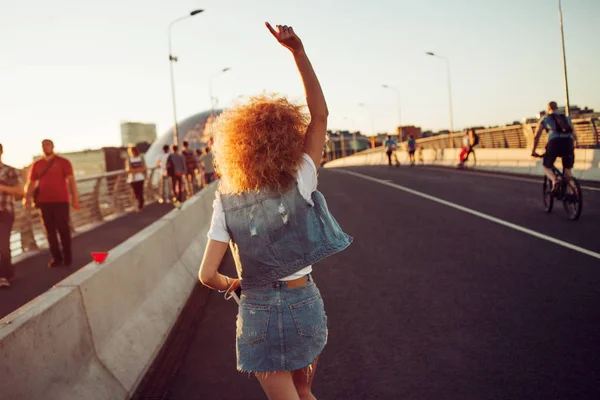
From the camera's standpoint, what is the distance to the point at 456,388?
13.3ft

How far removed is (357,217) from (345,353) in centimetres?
864

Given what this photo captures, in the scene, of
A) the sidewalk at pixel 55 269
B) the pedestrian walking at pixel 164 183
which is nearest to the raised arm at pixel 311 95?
the sidewalk at pixel 55 269

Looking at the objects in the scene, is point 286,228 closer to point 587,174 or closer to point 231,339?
point 231,339

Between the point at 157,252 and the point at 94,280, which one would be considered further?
the point at 157,252

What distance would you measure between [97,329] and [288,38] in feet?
8.27

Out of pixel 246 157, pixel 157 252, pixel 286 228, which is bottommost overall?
pixel 157 252

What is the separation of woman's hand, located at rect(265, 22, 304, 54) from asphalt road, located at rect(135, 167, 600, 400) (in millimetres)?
2401

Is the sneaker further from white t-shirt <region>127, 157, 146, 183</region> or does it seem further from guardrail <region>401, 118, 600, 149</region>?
guardrail <region>401, 118, 600, 149</region>

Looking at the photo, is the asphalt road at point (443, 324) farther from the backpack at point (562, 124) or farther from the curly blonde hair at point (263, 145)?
the curly blonde hair at point (263, 145)

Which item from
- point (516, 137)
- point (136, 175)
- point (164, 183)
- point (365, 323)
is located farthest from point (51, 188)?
point (516, 137)

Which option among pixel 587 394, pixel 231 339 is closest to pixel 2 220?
pixel 231 339

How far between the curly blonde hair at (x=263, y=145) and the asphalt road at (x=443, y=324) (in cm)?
210

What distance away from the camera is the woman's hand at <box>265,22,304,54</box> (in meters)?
2.56

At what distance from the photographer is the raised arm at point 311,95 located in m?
2.57
